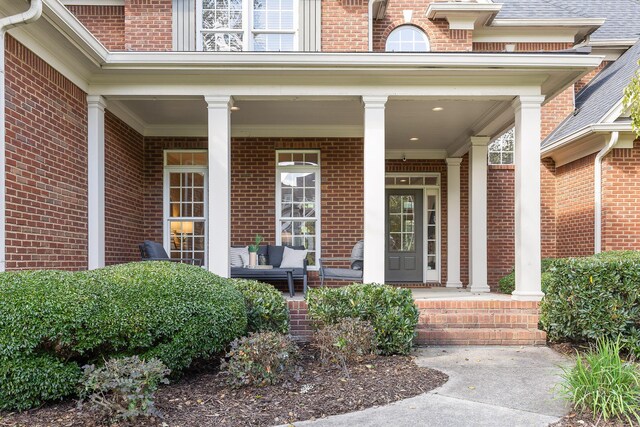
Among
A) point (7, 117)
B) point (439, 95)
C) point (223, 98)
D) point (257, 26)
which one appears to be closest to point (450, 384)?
point (439, 95)

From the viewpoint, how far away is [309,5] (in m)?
8.09

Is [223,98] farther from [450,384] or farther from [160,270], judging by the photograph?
[450,384]

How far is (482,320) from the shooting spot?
6.05m

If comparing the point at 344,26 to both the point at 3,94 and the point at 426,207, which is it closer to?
the point at 426,207

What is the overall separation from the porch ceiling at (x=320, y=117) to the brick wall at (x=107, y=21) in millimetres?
1765

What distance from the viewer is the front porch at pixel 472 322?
585 cm

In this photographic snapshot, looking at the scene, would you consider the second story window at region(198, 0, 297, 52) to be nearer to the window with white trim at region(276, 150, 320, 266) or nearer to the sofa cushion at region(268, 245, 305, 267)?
the window with white trim at region(276, 150, 320, 266)

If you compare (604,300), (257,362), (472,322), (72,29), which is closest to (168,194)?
(72,29)

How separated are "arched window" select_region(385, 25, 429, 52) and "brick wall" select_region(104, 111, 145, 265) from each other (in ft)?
18.8

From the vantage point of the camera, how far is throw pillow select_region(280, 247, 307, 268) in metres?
8.38

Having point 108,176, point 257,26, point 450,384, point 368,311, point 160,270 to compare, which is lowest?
point 450,384

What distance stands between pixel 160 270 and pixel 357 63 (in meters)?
3.50

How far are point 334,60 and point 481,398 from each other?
165 inches

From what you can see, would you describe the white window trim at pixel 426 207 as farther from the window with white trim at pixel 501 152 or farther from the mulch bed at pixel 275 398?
the mulch bed at pixel 275 398
